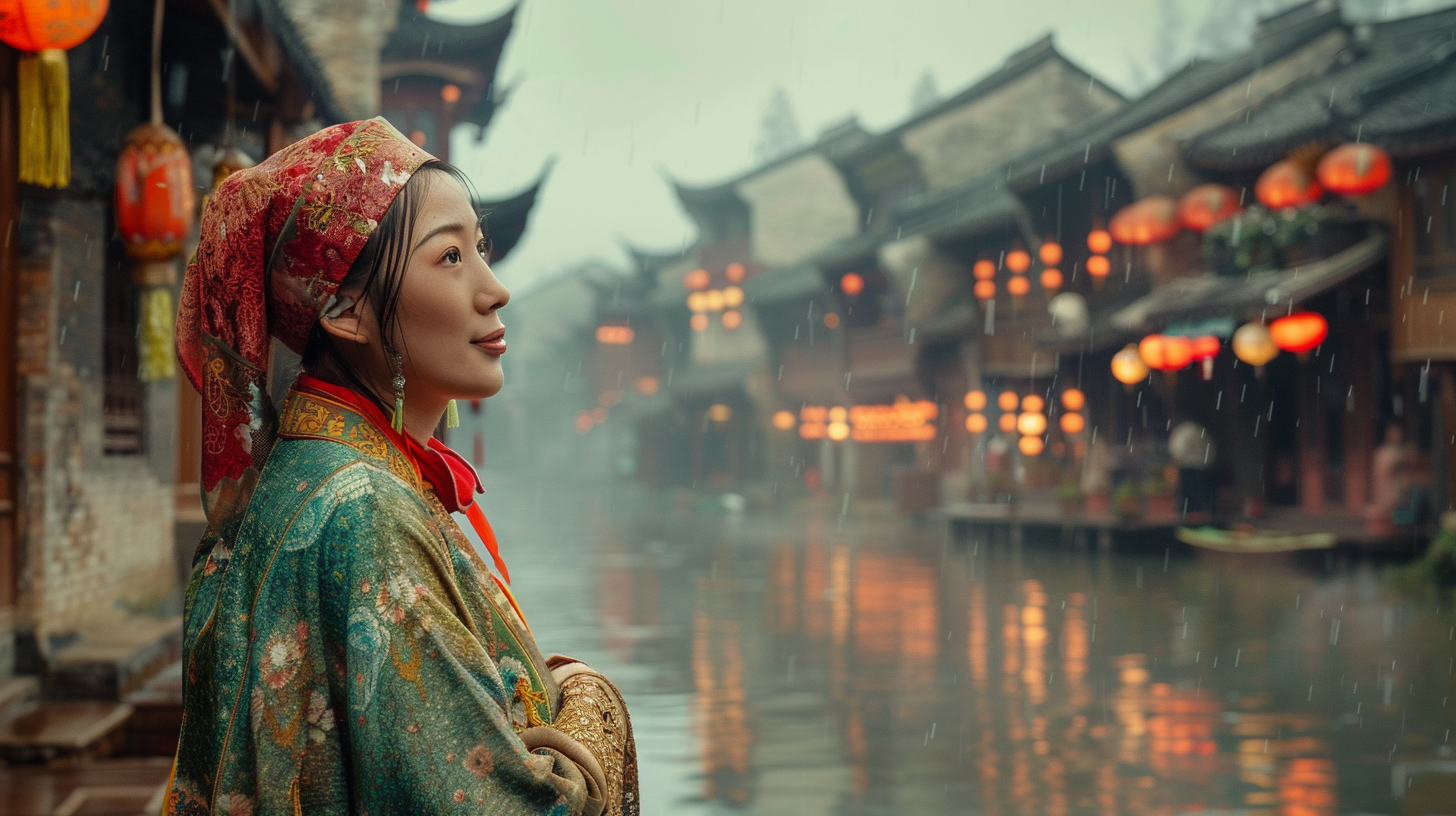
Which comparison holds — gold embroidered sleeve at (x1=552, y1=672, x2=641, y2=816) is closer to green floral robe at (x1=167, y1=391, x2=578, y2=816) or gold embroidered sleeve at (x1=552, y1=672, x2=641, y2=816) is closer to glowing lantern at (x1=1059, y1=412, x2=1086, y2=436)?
green floral robe at (x1=167, y1=391, x2=578, y2=816)

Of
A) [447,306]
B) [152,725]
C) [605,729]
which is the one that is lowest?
[152,725]

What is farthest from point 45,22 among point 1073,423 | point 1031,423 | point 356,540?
point 1073,423

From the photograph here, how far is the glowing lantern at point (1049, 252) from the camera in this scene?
25.2 metres

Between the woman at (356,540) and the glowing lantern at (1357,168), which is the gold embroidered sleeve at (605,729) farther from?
the glowing lantern at (1357,168)

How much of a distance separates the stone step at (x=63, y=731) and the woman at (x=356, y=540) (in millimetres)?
4921

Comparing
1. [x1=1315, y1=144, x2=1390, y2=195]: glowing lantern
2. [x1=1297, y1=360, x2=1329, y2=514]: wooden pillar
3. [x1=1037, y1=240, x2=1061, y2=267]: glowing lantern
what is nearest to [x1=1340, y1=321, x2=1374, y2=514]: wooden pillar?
[x1=1297, y1=360, x2=1329, y2=514]: wooden pillar

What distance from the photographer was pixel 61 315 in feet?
24.8

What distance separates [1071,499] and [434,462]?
2036 centimetres

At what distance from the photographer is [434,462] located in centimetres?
183

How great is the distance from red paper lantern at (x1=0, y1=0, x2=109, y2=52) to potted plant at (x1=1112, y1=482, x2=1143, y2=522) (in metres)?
16.9

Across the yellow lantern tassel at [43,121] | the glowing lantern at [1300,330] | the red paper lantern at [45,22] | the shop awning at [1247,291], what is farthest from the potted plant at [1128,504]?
the red paper lantern at [45,22]

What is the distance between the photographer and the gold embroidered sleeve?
1726mm

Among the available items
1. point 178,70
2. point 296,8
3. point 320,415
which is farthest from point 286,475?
point 296,8

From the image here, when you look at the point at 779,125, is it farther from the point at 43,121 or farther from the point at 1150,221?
the point at 43,121
